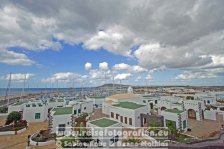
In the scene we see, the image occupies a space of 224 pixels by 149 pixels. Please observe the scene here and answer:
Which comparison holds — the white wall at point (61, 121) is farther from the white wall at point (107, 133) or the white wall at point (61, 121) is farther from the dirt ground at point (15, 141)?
the white wall at point (107, 133)

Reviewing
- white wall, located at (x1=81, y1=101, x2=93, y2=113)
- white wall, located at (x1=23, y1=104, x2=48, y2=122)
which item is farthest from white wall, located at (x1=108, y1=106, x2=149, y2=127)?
white wall, located at (x1=23, y1=104, x2=48, y2=122)

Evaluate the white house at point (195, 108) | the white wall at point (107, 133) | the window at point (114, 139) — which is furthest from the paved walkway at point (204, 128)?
the window at point (114, 139)

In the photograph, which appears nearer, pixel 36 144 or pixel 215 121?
pixel 36 144

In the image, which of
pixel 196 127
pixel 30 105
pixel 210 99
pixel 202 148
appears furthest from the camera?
pixel 210 99

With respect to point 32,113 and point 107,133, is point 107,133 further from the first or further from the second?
point 32,113

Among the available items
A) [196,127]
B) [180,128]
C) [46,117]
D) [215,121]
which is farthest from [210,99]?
[46,117]

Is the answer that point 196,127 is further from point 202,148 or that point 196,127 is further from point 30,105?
point 30,105

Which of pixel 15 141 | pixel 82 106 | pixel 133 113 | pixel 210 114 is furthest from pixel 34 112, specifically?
pixel 210 114
